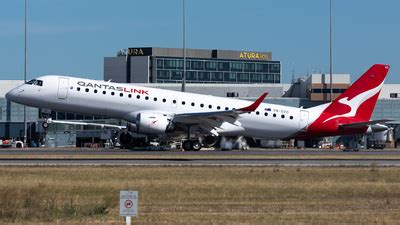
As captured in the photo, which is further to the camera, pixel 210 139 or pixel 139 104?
pixel 210 139

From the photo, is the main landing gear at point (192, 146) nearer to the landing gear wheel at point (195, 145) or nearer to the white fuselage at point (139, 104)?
the landing gear wheel at point (195, 145)

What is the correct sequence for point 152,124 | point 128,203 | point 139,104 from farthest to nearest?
point 139,104 < point 152,124 < point 128,203

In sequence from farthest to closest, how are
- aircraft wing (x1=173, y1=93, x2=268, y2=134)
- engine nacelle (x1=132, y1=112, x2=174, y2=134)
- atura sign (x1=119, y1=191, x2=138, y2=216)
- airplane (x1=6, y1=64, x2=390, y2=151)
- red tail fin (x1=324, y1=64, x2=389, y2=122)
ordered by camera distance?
red tail fin (x1=324, y1=64, x2=389, y2=122) < aircraft wing (x1=173, y1=93, x2=268, y2=134) < engine nacelle (x1=132, y1=112, x2=174, y2=134) < airplane (x1=6, y1=64, x2=390, y2=151) < atura sign (x1=119, y1=191, x2=138, y2=216)

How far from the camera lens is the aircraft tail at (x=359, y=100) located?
74250mm

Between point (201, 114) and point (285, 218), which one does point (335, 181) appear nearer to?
point (285, 218)

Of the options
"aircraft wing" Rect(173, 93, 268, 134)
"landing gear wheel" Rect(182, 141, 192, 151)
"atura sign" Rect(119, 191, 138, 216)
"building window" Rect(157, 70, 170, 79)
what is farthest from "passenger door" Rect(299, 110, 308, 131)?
"building window" Rect(157, 70, 170, 79)

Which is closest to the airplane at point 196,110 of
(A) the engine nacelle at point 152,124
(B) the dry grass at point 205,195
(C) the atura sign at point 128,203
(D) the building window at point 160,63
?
(A) the engine nacelle at point 152,124

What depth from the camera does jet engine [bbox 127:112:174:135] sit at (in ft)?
226

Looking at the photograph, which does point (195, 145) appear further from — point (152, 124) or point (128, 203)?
point (128, 203)

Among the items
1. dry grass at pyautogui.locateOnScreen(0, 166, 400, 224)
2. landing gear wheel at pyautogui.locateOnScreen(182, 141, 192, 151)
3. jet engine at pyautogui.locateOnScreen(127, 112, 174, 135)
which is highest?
jet engine at pyautogui.locateOnScreen(127, 112, 174, 135)

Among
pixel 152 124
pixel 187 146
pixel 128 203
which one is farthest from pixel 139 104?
pixel 128 203

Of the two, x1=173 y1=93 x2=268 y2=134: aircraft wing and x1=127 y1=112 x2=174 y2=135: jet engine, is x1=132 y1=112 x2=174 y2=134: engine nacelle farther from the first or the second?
x1=173 y1=93 x2=268 y2=134: aircraft wing

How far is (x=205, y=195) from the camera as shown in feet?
111

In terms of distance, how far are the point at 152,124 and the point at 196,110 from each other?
232 inches
